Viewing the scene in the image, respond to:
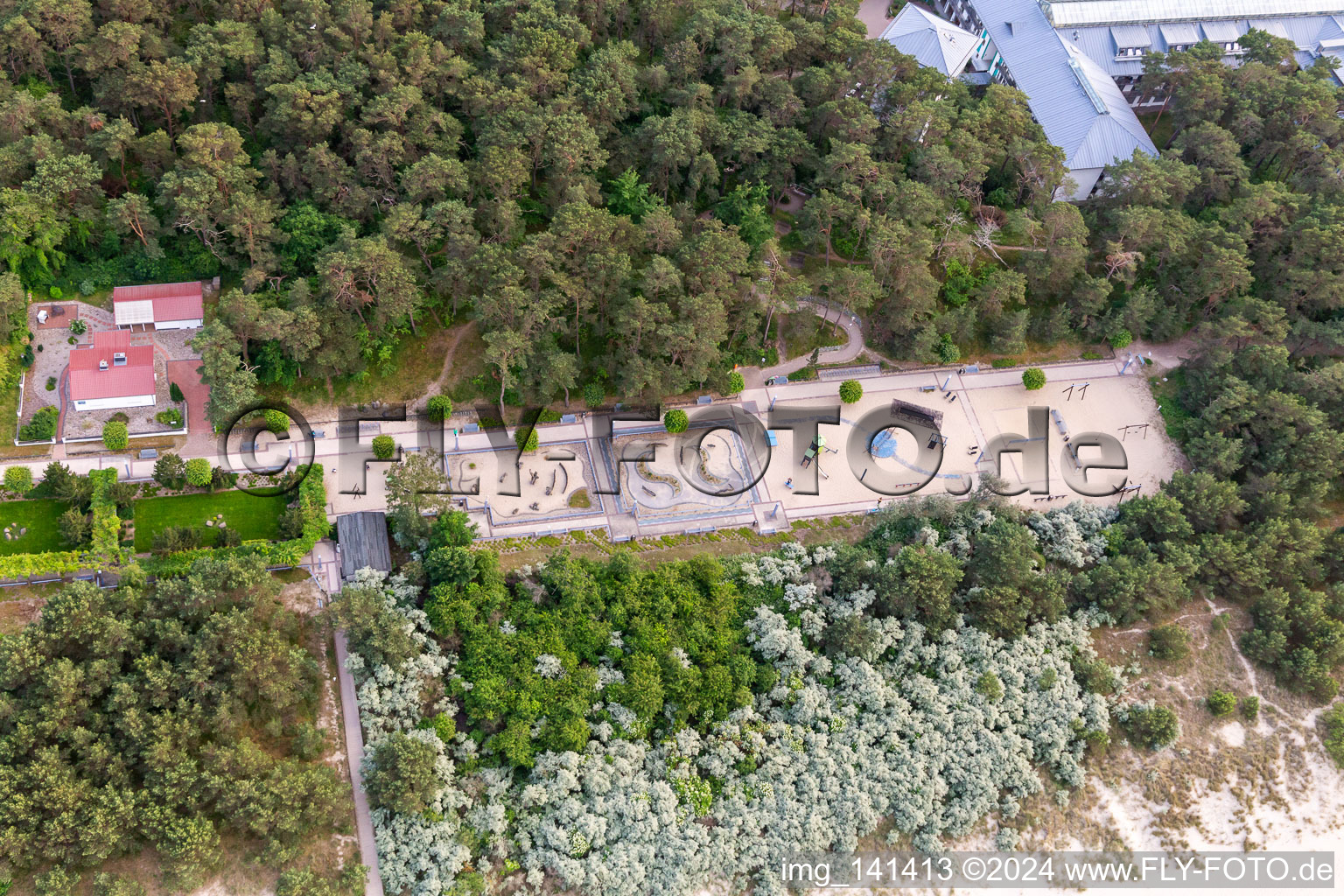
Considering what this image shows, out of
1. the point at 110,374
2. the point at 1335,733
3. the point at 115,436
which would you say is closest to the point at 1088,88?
the point at 1335,733

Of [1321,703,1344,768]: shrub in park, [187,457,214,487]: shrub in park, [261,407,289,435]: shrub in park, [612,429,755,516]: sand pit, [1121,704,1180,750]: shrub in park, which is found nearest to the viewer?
[1121,704,1180,750]: shrub in park

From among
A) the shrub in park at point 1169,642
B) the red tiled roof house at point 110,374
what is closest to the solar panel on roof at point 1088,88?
the shrub in park at point 1169,642

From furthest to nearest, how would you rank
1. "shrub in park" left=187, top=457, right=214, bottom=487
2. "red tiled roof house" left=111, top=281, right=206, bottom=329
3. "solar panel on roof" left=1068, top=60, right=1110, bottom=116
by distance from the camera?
"solar panel on roof" left=1068, top=60, right=1110, bottom=116 → "red tiled roof house" left=111, top=281, right=206, bottom=329 → "shrub in park" left=187, top=457, right=214, bottom=487

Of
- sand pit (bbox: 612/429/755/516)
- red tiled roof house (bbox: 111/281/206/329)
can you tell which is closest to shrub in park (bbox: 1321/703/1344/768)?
sand pit (bbox: 612/429/755/516)

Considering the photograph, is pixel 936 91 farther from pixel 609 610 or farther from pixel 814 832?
pixel 814 832

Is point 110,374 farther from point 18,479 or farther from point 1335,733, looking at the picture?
point 1335,733

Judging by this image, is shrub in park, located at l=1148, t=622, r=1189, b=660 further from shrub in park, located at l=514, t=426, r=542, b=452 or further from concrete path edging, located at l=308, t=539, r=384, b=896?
concrete path edging, located at l=308, t=539, r=384, b=896

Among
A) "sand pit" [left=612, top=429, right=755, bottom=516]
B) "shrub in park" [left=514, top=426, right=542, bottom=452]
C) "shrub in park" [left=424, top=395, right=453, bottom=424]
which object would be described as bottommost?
"sand pit" [left=612, top=429, right=755, bottom=516]
